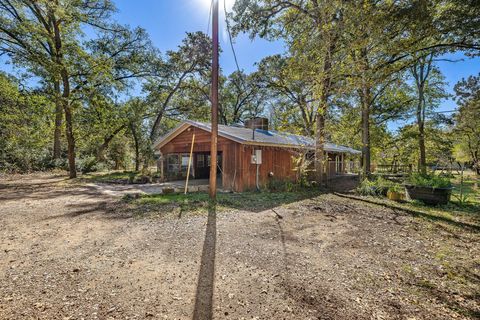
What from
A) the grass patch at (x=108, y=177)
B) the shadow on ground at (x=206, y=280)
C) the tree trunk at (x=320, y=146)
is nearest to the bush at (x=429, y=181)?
the tree trunk at (x=320, y=146)

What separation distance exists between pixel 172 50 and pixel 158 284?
68.5ft

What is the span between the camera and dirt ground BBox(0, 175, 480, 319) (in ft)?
7.84

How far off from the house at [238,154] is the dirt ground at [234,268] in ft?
13.5

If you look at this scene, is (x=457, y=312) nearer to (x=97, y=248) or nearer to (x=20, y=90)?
(x=97, y=248)

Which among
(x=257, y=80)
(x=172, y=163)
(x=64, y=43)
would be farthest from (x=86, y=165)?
(x=257, y=80)

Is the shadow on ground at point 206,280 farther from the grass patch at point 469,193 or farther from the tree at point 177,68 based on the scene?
the tree at point 177,68

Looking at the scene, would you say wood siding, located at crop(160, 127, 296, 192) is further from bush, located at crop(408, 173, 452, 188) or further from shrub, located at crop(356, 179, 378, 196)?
bush, located at crop(408, 173, 452, 188)

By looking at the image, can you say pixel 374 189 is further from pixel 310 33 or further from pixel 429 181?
pixel 310 33

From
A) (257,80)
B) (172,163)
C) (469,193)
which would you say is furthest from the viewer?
(257,80)

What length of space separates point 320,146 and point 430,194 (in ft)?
13.7

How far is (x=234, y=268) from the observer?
3268mm

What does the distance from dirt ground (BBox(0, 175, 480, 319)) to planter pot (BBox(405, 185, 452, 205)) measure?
2.41 meters

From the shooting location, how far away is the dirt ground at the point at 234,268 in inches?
94.0

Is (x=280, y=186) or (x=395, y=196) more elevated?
(x=280, y=186)
